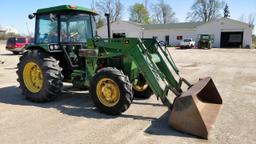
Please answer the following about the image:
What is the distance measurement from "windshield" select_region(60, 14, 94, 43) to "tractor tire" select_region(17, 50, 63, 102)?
0.73m

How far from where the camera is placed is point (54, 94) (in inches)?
265

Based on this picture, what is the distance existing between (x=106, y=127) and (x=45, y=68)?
2.48 metres

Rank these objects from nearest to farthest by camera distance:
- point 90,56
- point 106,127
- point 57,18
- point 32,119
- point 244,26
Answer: point 106,127, point 32,119, point 90,56, point 57,18, point 244,26

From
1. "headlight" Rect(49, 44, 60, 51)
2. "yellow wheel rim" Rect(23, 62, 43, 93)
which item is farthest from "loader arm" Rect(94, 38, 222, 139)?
"yellow wheel rim" Rect(23, 62, 43, 93)

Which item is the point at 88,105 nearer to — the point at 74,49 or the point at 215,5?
the point at 74,49

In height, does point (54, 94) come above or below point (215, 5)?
below

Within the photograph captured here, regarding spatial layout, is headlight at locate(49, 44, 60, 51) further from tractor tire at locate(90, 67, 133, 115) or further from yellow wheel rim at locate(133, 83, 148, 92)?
yellow wheel rim at locate(133, 83, 148, 92)

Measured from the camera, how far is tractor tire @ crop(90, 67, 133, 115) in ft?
17.9

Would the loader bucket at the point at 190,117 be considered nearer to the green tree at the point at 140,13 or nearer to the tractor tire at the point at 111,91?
the tractor tire at the point at 111,91

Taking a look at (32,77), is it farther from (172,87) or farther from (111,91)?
(172,87)

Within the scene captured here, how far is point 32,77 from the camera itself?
7305mm

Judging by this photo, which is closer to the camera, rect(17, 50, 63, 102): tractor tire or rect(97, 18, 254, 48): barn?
rect(17, 50, 63, 102): tractor tire

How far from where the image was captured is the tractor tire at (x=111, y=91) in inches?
214

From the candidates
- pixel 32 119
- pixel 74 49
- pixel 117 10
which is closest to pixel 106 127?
pixel 32 119
